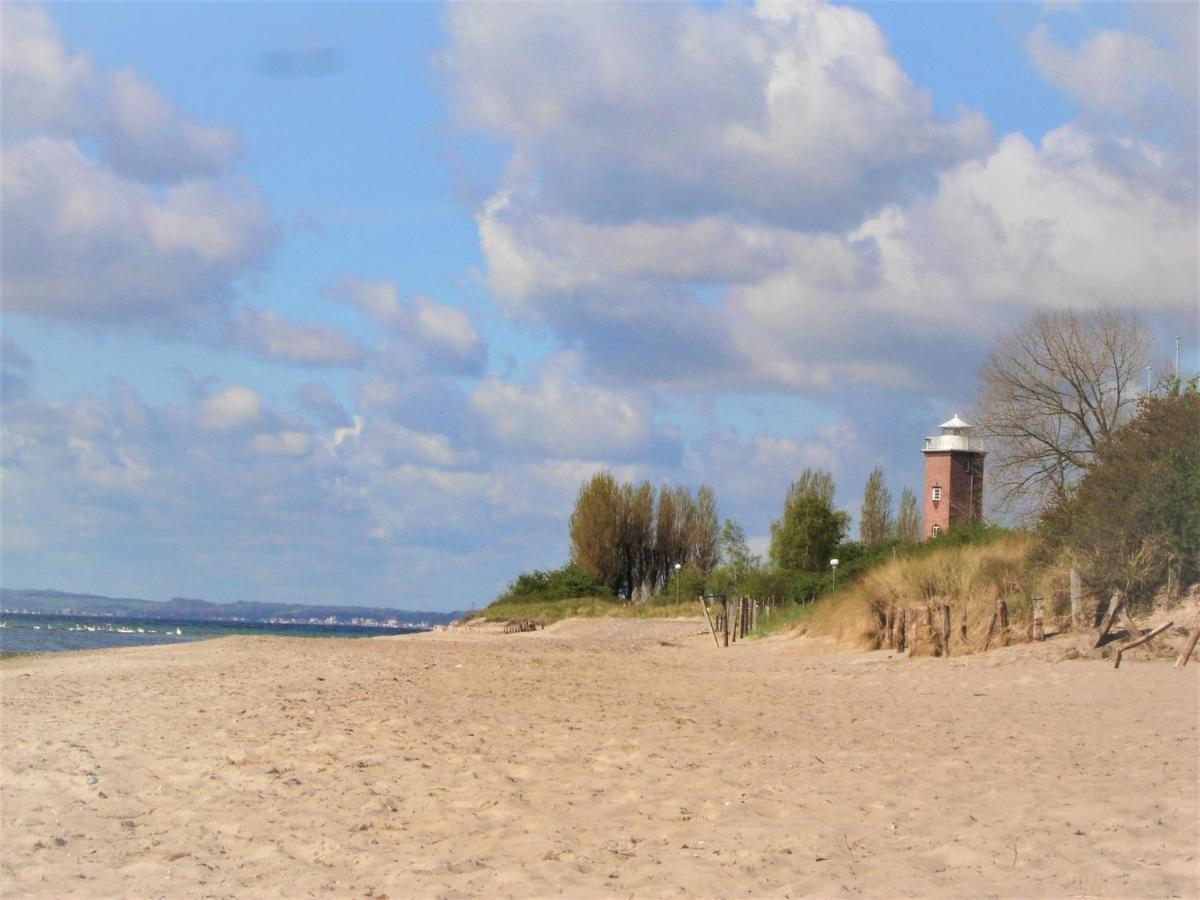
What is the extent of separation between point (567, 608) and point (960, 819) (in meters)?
61.2

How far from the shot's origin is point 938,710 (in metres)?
14.2

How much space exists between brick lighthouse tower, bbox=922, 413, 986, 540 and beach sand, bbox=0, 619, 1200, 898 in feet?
173

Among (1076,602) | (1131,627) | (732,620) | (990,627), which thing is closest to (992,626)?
(990,627)

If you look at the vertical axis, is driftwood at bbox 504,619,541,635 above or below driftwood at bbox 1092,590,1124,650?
below

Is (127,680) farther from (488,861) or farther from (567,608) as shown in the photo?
(567,608)

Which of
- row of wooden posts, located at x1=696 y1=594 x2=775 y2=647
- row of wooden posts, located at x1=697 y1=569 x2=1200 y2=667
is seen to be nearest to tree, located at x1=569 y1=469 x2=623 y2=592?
row of wooden posts, located at x1=696 y1=594 x2=775 y2=647

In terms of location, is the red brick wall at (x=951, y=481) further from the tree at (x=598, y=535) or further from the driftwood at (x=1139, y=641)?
the driftwood at (x=1139, y=641)

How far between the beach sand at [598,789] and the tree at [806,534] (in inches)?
1890

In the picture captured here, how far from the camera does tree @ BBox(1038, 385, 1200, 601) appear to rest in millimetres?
20625

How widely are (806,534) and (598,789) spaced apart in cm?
5648

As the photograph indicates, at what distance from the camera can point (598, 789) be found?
9688mm

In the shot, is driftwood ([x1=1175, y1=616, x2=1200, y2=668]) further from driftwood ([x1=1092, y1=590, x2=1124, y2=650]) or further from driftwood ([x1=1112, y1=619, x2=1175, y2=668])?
driftwood ([x1=1092, y1=590, x2=1124, y2=650])

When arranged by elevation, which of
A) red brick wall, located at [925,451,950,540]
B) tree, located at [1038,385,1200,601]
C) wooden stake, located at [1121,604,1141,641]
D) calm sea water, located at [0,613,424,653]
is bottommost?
calm sea water, located at [0,613,424,653]

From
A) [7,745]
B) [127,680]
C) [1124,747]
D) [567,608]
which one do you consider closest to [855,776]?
[1124,747]
